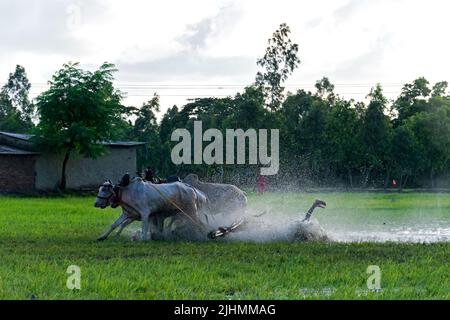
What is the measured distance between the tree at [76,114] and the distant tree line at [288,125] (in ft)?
0.18

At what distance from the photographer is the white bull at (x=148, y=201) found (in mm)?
14805

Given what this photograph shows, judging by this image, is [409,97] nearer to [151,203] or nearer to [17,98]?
[17,98]

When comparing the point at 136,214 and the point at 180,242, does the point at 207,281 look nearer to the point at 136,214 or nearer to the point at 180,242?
the point at 180,242

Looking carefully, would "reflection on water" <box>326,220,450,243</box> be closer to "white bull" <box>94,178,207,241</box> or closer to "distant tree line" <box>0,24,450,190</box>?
"white bull" <box>94,178,207,241</box>

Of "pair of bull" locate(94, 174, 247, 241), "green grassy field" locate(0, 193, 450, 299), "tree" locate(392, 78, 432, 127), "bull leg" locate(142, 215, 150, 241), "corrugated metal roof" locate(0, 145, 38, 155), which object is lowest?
"green grassy field" locate(0, 193, 450, 299)

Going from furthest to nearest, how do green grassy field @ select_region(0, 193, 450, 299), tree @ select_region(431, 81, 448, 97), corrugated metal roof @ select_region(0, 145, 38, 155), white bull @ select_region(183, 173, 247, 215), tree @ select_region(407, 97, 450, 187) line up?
tree @ select_region(431, 81, 448, 97), tree @ select_region(407, 97, 450, 187), corrugated metal roof @ select_region(0, 145, 38, 155), white bull @ select_region(183, 173, 247, 215), green grassy field @ select_region(0, 193, 450, 299)

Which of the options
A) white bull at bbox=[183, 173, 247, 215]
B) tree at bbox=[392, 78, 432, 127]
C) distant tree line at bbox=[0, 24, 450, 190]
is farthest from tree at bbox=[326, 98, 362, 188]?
white bull at bbox=[183, 173, 247, 215]

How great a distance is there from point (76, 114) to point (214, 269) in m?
33.7

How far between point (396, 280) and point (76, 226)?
1058cm

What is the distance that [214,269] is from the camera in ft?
33.1

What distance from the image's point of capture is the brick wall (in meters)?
39.3

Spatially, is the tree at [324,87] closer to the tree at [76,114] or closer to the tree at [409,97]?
the tree at [409,97]

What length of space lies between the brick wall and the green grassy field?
80.9 feet

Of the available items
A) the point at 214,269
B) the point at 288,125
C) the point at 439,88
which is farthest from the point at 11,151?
the point at 439,88
